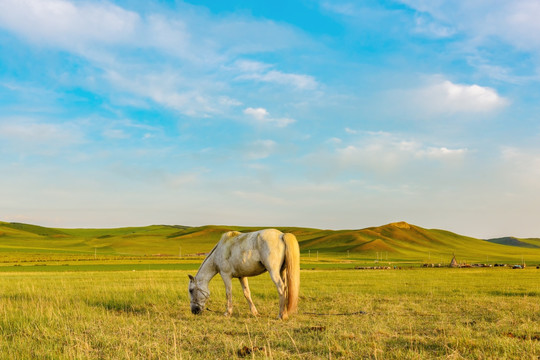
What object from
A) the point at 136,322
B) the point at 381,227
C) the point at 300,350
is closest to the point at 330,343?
the point at 300,350

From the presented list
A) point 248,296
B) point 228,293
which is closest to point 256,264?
point 248,296

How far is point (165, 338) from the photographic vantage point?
25.8 feet

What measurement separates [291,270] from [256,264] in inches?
42.2

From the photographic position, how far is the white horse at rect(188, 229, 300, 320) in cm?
1069

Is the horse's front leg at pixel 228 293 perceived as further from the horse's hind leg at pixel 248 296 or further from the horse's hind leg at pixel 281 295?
the horse's hind leg at pixel 281 295

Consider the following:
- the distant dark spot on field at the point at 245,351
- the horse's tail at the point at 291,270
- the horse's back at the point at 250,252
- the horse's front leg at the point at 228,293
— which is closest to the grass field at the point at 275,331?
the distant dark spot on field at the point at 245,351

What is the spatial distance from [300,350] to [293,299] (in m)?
3.75

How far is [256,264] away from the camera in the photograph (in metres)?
11.2

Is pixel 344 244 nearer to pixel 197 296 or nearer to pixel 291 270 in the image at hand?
pixel 197 296

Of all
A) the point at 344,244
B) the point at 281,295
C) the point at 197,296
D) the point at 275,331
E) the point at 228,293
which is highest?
the point at 281,295

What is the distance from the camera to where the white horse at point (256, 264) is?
1069 cm

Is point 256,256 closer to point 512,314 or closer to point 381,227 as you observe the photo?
point 512,314

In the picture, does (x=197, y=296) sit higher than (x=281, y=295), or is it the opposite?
(x=281, y=295)

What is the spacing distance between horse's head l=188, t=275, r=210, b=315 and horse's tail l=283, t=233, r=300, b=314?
2.65 metres
